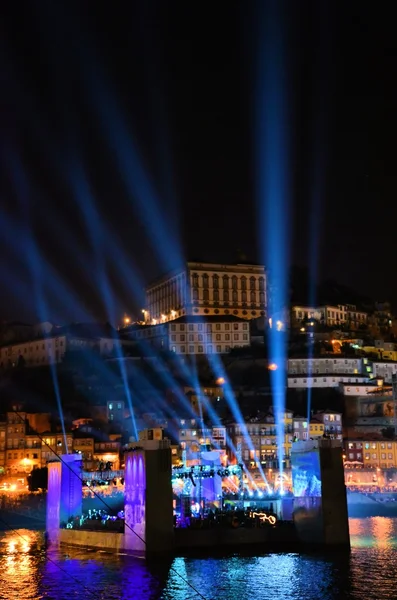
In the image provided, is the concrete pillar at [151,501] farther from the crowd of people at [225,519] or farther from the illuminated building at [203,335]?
the illuminated building at [203,335]

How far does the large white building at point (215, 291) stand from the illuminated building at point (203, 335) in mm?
5117

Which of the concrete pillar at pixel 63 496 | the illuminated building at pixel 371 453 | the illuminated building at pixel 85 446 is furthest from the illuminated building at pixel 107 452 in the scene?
the concrete pillar at pixel 63 496

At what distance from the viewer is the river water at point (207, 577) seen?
26.6 m

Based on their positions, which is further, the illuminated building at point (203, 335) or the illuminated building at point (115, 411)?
the illuminated building at point (203, 335)

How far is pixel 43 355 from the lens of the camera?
10056 cm

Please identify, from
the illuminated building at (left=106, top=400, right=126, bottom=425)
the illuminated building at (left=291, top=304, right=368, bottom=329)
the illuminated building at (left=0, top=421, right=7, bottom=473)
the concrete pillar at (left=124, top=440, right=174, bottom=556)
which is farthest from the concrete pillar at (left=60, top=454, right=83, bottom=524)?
the illuminated building at (left=291, top=304, right=368, bottom=329)

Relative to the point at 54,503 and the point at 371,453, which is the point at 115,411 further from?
the point at 54,503

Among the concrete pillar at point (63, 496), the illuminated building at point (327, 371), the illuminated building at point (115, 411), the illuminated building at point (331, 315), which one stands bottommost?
the concrete pillar at point (63, 496)

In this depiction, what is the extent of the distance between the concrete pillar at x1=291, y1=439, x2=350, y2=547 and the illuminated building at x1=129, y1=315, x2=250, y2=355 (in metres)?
64.1

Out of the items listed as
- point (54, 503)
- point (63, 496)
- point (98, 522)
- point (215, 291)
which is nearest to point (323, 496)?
point (98, 522)

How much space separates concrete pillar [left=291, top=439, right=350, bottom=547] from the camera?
3422 cm

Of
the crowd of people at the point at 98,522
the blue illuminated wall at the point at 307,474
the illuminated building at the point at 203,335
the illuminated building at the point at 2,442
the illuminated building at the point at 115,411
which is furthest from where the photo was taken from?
the illuminated building at the point at 203,335

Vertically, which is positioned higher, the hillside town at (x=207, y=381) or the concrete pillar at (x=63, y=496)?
the hillside town at (x=207, y=381)

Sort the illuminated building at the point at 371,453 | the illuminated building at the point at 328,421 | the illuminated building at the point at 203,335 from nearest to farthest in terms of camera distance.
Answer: the illuminated building at the point at 371,453 < the illuminated building at the point at 328,421 < the illuminated building at the point at 203,335
